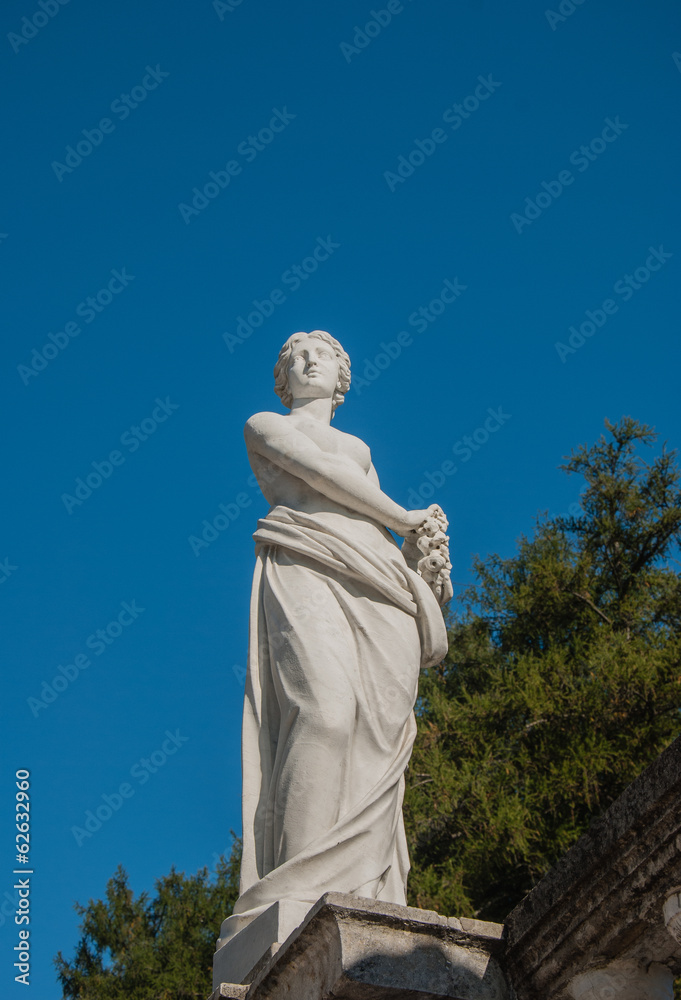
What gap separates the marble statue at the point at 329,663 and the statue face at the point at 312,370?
0.57 ft

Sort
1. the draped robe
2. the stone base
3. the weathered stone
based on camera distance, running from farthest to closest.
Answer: the draped robe → the stone base → the weathered stone

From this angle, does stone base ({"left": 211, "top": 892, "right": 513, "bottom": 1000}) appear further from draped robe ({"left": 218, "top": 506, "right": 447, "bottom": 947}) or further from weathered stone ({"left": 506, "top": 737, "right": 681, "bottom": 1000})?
draped robe ({"left": 218, "top": 506, "right": 447, "bottom": 947})

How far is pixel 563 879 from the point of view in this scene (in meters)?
3.78

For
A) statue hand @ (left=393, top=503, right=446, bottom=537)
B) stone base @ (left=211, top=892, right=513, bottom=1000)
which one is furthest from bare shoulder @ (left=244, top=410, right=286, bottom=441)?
stone base @ (left=211, top=892, right=513, bottom=1000)

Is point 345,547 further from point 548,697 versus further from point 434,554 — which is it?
point 548,697

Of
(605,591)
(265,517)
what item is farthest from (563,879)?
(605,591)

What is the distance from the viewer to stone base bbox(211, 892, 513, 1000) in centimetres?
394

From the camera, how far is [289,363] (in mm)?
6992

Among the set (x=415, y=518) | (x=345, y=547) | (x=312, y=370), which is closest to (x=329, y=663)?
(x=345, y=547)

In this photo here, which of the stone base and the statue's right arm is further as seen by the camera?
the statue's right arm

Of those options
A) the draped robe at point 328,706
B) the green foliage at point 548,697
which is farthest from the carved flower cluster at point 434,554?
the green foliage at point 548,697

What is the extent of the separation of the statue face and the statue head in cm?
4

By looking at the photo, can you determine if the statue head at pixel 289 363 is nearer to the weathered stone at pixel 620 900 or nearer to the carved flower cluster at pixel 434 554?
the carved flower cluster at pixel 434 554

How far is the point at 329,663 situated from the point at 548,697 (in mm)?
11037
